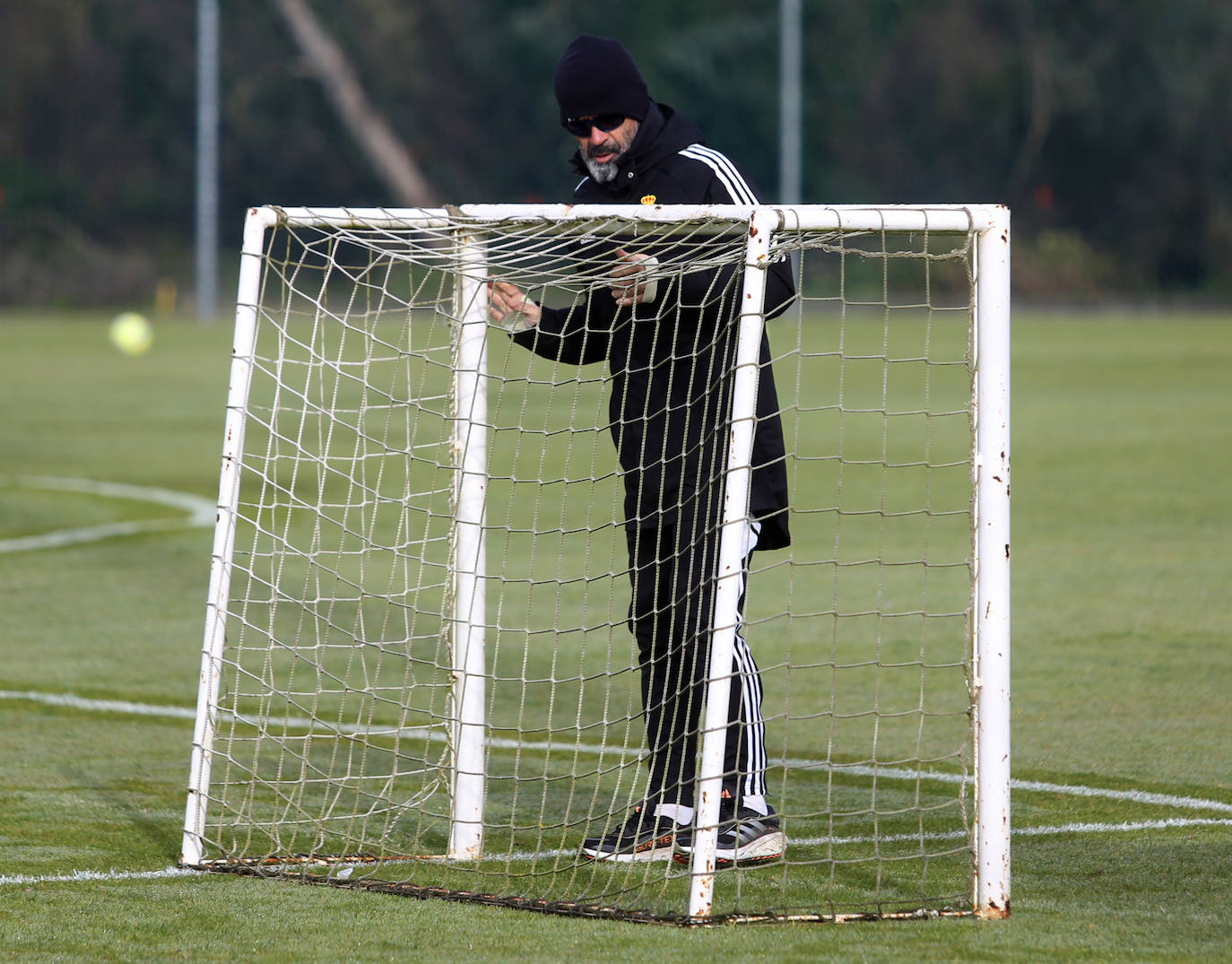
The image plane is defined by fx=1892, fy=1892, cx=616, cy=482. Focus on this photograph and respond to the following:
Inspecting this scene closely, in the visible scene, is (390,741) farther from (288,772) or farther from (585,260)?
(585,260)

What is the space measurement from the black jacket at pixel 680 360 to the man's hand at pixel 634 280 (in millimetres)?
63

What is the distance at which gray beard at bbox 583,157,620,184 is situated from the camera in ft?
14.0

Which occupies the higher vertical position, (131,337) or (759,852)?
(131,337)

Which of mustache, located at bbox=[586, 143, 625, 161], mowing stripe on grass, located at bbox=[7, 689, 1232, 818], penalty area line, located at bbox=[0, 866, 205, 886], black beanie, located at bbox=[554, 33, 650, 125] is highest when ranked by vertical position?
black beanie, located at bbox=[554, 33, 650, 125]

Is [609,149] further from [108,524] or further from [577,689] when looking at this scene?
[108,524]

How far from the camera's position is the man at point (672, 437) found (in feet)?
13.7

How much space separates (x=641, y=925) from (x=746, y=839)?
511 mm

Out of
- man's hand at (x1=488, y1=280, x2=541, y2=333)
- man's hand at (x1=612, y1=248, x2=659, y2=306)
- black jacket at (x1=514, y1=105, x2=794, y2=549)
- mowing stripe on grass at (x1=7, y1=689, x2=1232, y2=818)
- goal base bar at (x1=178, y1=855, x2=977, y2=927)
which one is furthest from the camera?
mowing stripe on grass at (x1=7, y1=689, x2=1232, y2=818)

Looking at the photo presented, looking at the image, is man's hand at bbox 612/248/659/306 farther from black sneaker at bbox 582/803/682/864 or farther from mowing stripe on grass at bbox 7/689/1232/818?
black sneaker at bbox 582/803/682/864

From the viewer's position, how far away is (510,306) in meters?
4.43

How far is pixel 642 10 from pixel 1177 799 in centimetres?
3974

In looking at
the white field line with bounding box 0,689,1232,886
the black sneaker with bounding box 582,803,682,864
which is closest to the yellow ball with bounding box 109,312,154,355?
the white field line with bounding box 0,689,1232,886

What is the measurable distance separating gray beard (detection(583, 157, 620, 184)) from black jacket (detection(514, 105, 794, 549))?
17 mm

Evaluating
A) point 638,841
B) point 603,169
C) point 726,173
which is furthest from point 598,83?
point 638,841
